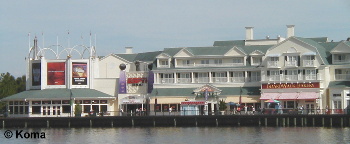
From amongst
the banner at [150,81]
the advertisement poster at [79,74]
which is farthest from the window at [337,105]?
the advertisement poster at [79,74]

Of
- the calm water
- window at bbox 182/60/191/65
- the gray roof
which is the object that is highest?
window at bbox 182/60/191/65

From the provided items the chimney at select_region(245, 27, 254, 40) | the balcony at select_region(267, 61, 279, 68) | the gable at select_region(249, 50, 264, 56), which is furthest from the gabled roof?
the balcony at select_region(267, 61, 279, 68)

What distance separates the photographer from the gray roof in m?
112

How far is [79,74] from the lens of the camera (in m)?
116

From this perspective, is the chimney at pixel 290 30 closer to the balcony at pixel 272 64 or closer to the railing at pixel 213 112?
the balcony at pixel 272 64

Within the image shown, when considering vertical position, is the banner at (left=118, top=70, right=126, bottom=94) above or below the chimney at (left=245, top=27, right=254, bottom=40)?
below

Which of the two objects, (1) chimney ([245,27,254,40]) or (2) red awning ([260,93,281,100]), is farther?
(1) chimney ([245,27,254,40])

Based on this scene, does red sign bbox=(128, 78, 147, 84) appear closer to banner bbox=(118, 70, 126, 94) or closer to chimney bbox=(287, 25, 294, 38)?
banner bbox=(118, 70, 126, 94)

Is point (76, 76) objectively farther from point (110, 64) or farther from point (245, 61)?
point (245, 61)

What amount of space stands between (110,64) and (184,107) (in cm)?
1844

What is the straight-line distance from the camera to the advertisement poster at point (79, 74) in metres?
116

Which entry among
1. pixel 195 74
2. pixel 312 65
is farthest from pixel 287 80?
pixel 195 74

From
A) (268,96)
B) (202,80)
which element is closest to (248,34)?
(202,80)

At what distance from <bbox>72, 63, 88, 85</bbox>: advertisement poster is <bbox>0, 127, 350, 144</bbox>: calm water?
1849cm
